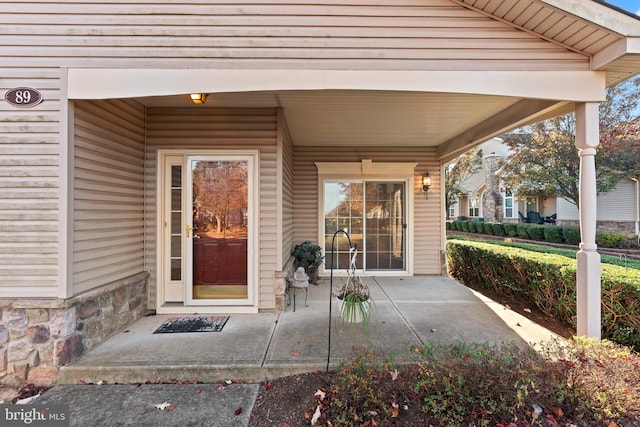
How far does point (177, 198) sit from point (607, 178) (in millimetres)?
13764

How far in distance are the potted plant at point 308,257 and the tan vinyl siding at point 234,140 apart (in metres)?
1.26

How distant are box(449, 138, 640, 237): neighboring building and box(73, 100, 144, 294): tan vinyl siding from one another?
Result: 588 inches

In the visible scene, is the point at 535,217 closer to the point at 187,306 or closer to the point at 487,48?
the point at 487,48

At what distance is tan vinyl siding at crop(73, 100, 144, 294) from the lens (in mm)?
2551

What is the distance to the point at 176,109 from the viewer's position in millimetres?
3492

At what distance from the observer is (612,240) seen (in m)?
9.55

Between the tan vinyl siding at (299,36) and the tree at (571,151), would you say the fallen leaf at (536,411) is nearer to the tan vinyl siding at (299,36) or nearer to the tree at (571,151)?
the tan vinyl siding at (299,36)

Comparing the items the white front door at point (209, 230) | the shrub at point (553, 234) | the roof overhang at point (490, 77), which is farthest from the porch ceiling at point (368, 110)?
the shrub at point (553, 234)

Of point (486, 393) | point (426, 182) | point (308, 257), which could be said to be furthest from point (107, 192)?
point (426, 182)

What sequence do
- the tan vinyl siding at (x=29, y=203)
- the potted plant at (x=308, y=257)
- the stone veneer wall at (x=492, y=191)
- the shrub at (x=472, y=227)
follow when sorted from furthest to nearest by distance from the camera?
the stone veneer wall at (x=492, y=191), the shrub at (x=472, y=227), the potted plant at (x=308, y=257), the tan vinyl siding at (x=29, y=203)

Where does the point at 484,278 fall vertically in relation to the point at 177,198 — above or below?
below

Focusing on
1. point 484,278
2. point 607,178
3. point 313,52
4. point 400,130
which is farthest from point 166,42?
point 607,178

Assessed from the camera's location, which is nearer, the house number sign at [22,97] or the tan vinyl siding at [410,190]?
the house number sign at [22,97]

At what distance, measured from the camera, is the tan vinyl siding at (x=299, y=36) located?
2549 millimetres
